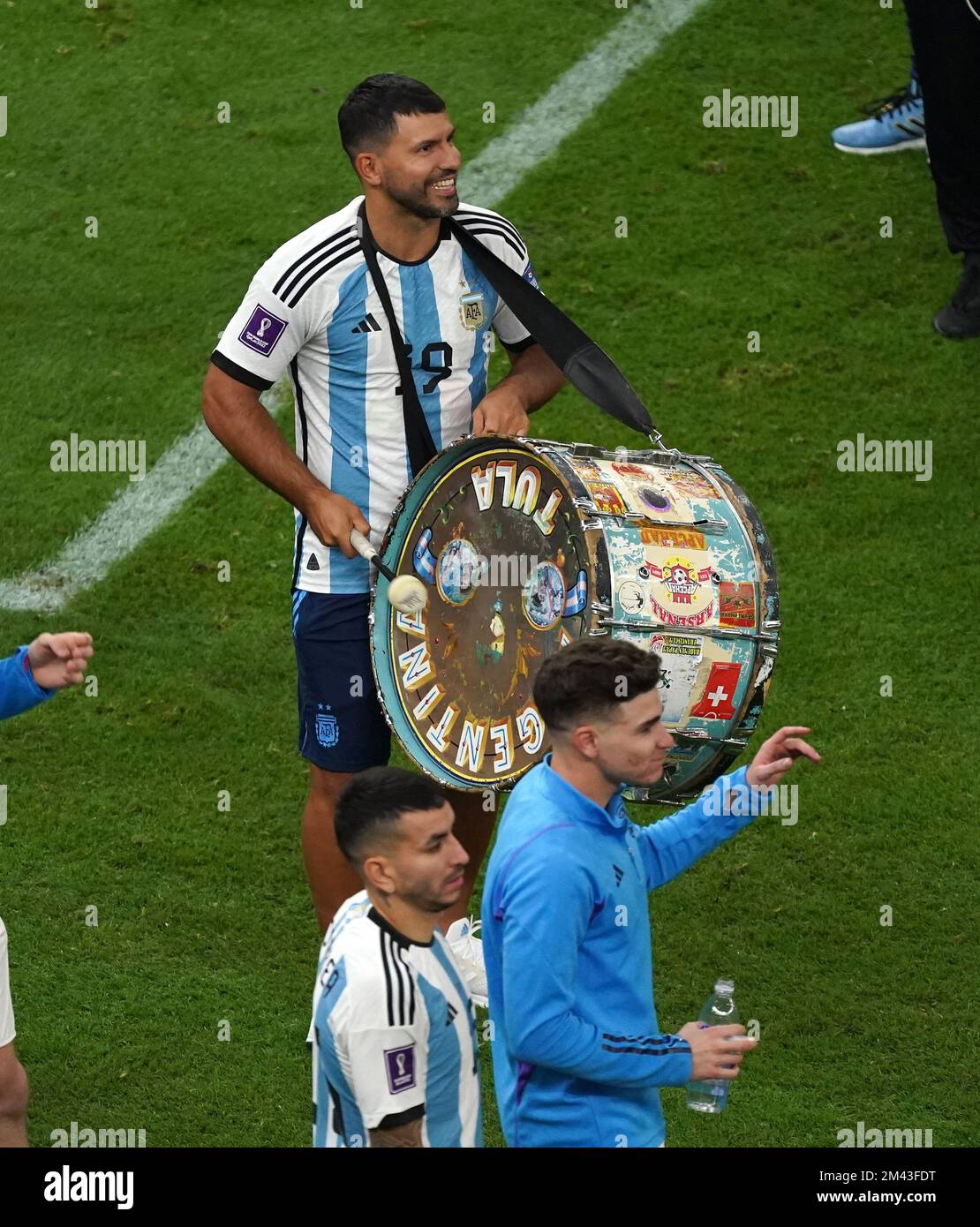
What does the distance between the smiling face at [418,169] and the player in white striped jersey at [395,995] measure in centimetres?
201

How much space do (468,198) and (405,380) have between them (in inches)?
158

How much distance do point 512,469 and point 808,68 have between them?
5442 mm

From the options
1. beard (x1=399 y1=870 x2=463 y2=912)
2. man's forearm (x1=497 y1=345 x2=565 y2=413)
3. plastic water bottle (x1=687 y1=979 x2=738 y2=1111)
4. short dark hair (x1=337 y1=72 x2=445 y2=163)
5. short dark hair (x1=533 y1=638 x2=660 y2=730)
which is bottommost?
plastic water bottle (x1=687 y1=979 x2=738 y2=1111)

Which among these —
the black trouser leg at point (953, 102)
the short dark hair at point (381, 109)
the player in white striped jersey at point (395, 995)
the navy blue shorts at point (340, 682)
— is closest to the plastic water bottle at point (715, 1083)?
the navy blue shorts at point (340, 682)

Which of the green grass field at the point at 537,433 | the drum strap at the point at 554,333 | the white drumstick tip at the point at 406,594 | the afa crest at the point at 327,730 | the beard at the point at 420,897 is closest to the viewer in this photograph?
the beard at the point at 420,897

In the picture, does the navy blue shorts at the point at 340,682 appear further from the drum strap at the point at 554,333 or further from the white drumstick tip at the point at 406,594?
the drum strap at the point at 554,333

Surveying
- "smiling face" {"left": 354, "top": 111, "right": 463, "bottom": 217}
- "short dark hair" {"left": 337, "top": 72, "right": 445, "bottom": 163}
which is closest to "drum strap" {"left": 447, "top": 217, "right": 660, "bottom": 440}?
"smiling face" {"left": 354, "top": 111, "right": 463, "bottom": 217}

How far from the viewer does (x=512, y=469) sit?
5363 mm

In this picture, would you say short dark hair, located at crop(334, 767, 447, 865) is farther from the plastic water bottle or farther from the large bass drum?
the plastic water bottle

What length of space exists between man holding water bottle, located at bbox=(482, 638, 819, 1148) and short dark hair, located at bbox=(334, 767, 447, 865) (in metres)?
0.23

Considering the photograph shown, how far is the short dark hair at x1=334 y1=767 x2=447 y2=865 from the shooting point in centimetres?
404

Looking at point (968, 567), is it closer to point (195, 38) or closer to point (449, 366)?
point (449, 366)

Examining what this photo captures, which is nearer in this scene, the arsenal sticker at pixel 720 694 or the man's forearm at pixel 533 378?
the arsenal sticker at pixel 720 694

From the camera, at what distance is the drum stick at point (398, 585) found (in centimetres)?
541
